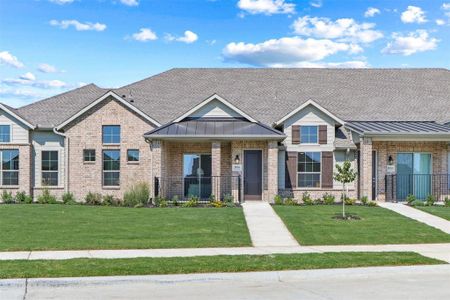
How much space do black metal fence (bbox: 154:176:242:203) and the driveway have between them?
47.8 feet

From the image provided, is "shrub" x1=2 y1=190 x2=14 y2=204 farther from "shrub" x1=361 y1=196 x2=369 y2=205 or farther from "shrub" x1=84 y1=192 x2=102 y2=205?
"shrub" x1=361 y1=196 x2=369 y2=205

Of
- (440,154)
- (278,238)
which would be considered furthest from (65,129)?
(440,154)

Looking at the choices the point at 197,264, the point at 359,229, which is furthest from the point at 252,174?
the point at 197,264

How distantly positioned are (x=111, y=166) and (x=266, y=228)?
11.9 meters

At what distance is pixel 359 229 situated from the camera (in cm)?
1639

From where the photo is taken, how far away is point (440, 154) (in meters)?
25.8

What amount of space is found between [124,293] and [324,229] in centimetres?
871

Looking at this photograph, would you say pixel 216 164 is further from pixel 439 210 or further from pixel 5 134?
pixel 5 134

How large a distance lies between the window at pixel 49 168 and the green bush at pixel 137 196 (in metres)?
5.20

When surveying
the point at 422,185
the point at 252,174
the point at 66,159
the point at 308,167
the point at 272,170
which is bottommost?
the point at 422,185

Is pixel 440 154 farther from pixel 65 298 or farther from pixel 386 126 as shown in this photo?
pixel 65 298

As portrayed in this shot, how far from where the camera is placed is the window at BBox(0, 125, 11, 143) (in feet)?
87.2

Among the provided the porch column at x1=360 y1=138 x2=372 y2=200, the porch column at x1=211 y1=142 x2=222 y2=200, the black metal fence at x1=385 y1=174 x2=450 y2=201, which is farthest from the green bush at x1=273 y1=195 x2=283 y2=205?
the black metal fence at x1=385 y1=174 x2=450 y2=201

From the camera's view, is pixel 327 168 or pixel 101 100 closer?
pixel 327 168
